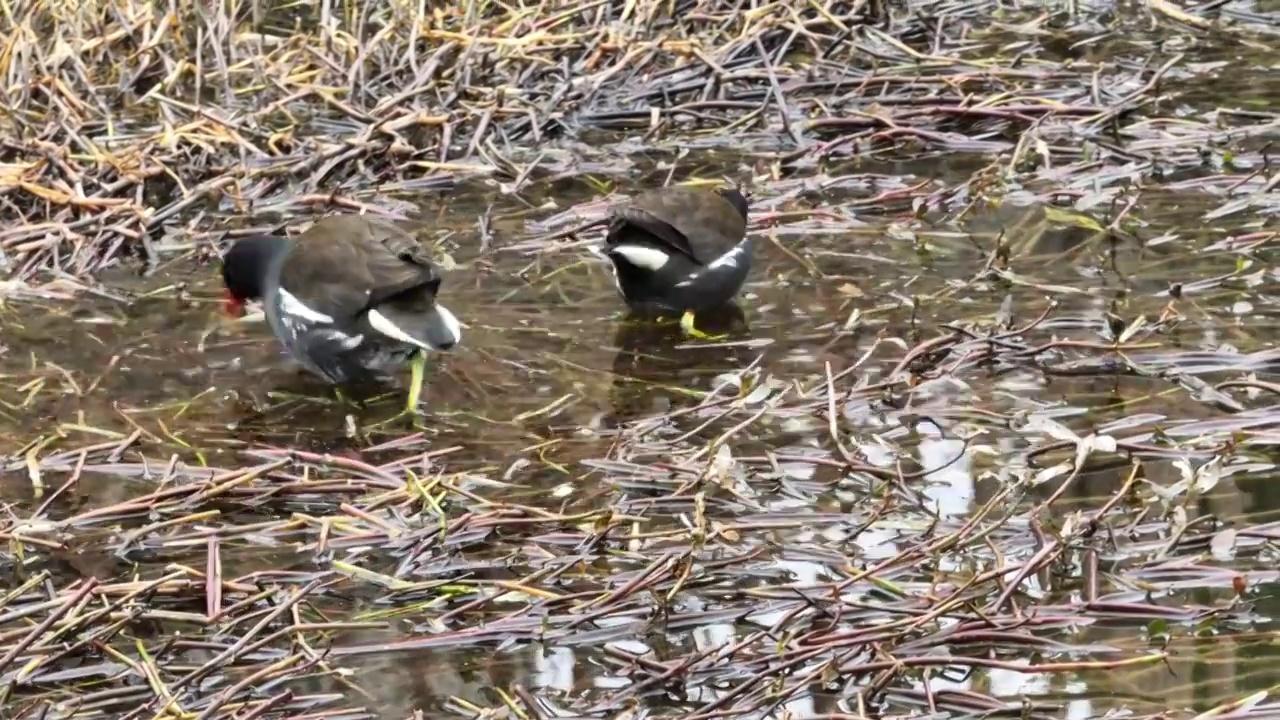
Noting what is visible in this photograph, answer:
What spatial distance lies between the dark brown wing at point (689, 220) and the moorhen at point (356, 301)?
35.3 inches

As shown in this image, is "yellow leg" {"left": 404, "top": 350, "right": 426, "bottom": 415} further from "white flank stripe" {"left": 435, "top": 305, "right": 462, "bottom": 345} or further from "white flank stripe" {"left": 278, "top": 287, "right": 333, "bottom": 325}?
"white flank stripe" {"left": 278, "top": 287, "right": 333, "bottom": 325}

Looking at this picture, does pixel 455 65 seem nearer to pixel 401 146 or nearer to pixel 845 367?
pixel 401 146

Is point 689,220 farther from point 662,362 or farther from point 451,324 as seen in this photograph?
point 451,324

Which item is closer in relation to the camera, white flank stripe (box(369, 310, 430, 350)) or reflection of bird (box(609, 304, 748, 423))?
white flank stripe (box(369, 310, 430, 350))

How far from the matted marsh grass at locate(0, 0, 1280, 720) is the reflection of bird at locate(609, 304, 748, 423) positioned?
0.02 meters

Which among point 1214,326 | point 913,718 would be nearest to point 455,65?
point 1214,326

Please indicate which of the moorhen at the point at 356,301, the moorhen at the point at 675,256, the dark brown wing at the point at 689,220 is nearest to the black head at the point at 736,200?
the dark brown wing at the point at 689,220

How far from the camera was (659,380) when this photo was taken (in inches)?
240

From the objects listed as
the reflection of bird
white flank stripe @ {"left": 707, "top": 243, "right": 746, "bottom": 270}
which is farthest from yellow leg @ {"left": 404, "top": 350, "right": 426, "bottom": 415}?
white flank stripe @ {"left": 707, "top": 243, "right": 746, "bottom": 270}

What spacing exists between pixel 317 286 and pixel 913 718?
120 inches

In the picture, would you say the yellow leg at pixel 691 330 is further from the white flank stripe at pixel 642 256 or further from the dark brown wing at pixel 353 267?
the dark brown wing at pixel 353 267

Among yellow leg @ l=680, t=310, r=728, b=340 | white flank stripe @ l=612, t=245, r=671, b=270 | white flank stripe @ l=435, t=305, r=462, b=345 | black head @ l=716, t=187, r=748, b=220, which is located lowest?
yellow leg @ l=680, t=310, r=728, b=340

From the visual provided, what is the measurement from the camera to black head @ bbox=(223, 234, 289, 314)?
639cm

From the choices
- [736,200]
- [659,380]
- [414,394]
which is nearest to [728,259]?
[736,200]
